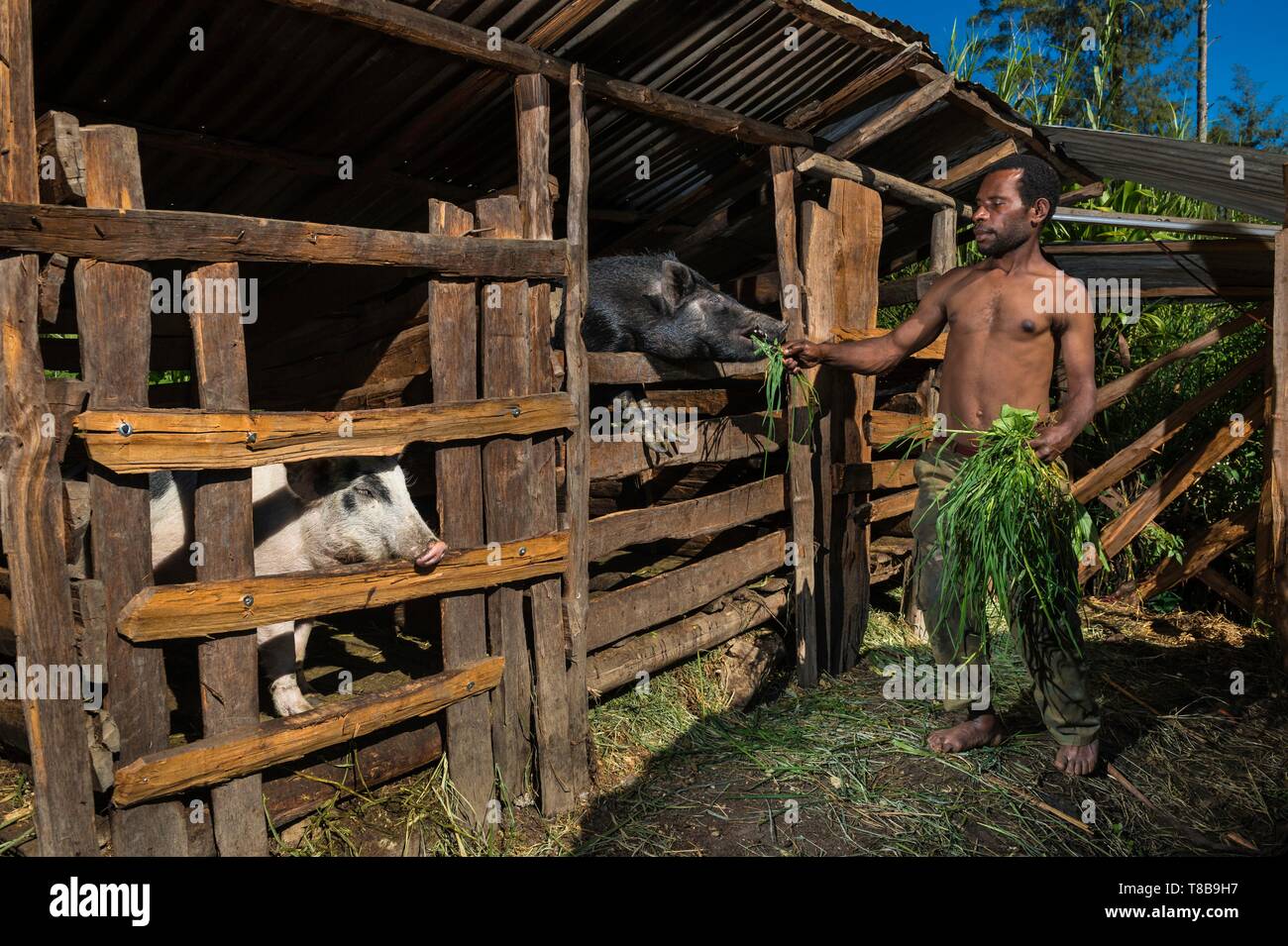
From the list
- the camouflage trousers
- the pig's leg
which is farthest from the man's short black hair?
the pig's leg

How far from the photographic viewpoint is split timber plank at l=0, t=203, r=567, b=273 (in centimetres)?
277

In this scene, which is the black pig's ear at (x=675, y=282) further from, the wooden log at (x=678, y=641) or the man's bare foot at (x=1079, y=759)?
the man's bare foot at (x=1079, y=759)

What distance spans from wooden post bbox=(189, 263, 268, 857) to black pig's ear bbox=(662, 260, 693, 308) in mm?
3136

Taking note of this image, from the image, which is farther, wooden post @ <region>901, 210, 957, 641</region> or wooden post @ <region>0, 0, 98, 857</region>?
wooden post @ <region>901, 210, 957, 641</region>

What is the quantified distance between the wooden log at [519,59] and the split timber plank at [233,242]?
2.67 feet

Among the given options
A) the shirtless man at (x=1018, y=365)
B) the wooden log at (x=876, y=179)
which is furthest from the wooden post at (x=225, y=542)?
the wooden log at (x=876, y=179)

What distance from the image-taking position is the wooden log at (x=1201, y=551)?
7.03m

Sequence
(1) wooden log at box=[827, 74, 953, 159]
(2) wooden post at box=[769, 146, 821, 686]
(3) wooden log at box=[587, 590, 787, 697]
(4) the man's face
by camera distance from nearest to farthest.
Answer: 1. (4) the man's face
2. (3) wooden log at box=[587, 590, 787, 697]
3. (1) wooden log at box=[827, 74, 953, 159]
4. (2) wooden post at box=[769, 146, 821, 686]

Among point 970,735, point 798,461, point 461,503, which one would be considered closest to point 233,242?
point 461,503

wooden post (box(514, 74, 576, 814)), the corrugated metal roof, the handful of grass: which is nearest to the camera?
wooden post (box(514, 74, 576, 814))

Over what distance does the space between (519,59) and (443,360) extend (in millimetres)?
1435

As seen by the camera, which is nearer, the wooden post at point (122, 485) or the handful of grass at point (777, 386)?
the wooden post at point (122, 485)

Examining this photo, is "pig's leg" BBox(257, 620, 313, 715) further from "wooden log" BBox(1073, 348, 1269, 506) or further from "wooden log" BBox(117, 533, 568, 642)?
"wooden log" BBox(1073, 348, 1269, 506)

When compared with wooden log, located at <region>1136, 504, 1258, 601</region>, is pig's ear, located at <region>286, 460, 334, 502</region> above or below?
above
